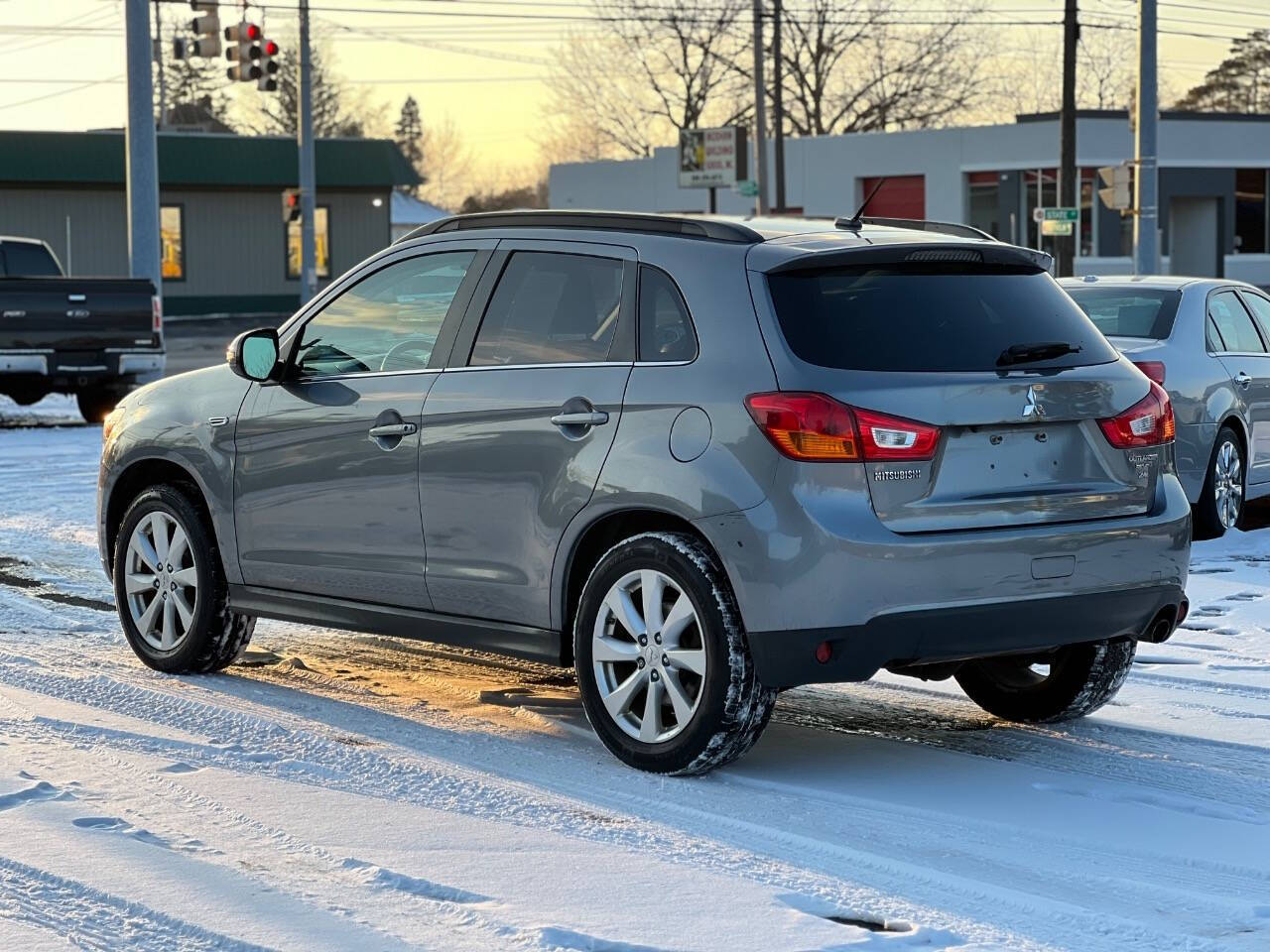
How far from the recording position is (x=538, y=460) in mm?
6316

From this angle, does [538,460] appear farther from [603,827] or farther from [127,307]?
[127,307]

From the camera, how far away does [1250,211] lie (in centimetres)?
5662

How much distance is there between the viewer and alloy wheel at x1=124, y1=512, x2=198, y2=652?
7.72 m

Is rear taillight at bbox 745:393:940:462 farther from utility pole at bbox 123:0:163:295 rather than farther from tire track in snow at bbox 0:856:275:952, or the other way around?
utility pole at bbox 123:0:163:295

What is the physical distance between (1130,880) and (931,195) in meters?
52.2

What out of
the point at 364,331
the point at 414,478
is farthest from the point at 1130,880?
the point at 364,331

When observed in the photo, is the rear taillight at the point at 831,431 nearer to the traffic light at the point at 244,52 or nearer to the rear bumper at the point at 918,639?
the rear bumper at the point at 918,639

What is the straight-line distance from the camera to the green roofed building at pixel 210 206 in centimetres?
4959

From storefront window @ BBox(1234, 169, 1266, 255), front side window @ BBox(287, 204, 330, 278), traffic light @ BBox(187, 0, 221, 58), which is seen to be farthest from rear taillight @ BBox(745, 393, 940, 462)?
storefront window @ BBox(1234, 169, 1266, 255)

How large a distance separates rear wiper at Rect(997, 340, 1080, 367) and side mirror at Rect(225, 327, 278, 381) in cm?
280

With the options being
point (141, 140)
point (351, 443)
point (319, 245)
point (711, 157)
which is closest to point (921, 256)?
point (351, 443)

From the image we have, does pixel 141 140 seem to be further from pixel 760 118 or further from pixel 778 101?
pixel 778 101

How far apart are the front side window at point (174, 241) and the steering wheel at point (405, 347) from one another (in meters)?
46.9

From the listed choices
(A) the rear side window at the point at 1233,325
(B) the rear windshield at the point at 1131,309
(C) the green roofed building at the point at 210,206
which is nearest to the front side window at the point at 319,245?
(C) the green roofed building at the point at 210,206
